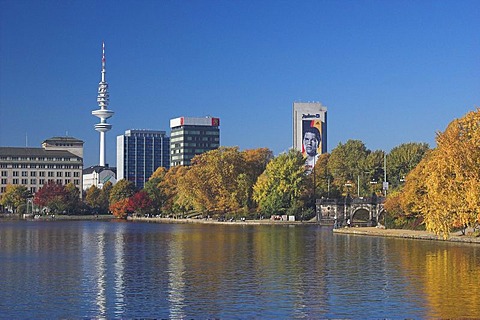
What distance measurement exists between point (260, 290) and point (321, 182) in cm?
11161

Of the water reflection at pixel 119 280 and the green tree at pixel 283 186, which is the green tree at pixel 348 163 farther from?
the water reflection at pixel 119 280

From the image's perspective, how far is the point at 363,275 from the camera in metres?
49.5

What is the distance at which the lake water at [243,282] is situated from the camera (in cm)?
3606

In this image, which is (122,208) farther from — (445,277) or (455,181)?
(445,277)

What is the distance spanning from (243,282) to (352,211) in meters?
79.1

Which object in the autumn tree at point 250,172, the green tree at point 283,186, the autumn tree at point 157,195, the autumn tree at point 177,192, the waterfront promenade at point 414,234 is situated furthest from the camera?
the autumn tree at point 157,195

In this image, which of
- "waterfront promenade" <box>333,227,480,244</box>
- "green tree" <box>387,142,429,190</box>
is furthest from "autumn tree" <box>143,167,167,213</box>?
"waterfront promenade" <box>333,227,480,244</box>

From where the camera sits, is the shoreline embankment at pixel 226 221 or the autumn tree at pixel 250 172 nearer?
the shoreline embankment at pixel 226 221

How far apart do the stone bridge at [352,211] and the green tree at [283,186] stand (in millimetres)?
6081

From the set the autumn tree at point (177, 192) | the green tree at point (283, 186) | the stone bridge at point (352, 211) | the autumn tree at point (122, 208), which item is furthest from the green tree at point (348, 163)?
the autumn tree at point (122, 208)

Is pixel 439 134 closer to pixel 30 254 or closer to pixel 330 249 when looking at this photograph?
pixel 330 249

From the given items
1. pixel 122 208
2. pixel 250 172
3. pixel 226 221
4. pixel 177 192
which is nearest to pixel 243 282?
pixel 226 221

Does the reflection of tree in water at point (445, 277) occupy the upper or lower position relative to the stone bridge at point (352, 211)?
lower

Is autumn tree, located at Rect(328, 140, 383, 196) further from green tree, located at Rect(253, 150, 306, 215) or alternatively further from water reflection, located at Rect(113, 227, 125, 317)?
water reflection, located at Rect(113, 227, 125, 317)
